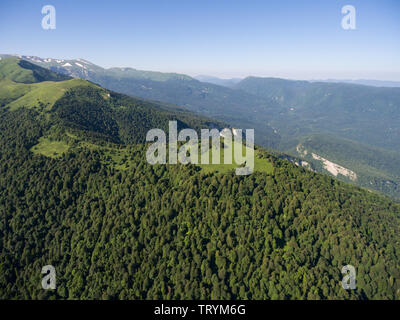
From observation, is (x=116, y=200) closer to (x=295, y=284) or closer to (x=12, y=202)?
(x=12, y=202)

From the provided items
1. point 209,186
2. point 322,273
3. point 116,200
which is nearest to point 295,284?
point 322,273

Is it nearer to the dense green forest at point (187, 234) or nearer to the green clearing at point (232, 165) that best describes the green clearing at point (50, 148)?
the dense green forest at point (187, 234)

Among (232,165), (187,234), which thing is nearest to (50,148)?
(187,234)

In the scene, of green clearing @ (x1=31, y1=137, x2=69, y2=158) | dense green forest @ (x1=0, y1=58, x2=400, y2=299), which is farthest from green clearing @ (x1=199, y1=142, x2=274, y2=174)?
green clearing @ (x1=31, y1=137, x2=69, y2=158)

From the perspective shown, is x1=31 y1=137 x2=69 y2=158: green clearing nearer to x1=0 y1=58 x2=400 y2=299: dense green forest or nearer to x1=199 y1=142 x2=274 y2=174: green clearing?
x1=0 y1=58 x2=400 y2=299: dense green forest

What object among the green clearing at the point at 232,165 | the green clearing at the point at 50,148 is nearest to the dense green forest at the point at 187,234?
the green clearing at the point at 232,165

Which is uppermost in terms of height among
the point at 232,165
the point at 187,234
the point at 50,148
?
the point at 50,148

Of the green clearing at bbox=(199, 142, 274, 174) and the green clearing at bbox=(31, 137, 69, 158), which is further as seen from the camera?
the green clearing at bbox=(31, 137, 69, 158)

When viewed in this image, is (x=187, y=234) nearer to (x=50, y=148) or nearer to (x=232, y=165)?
(x=232, y=165)
